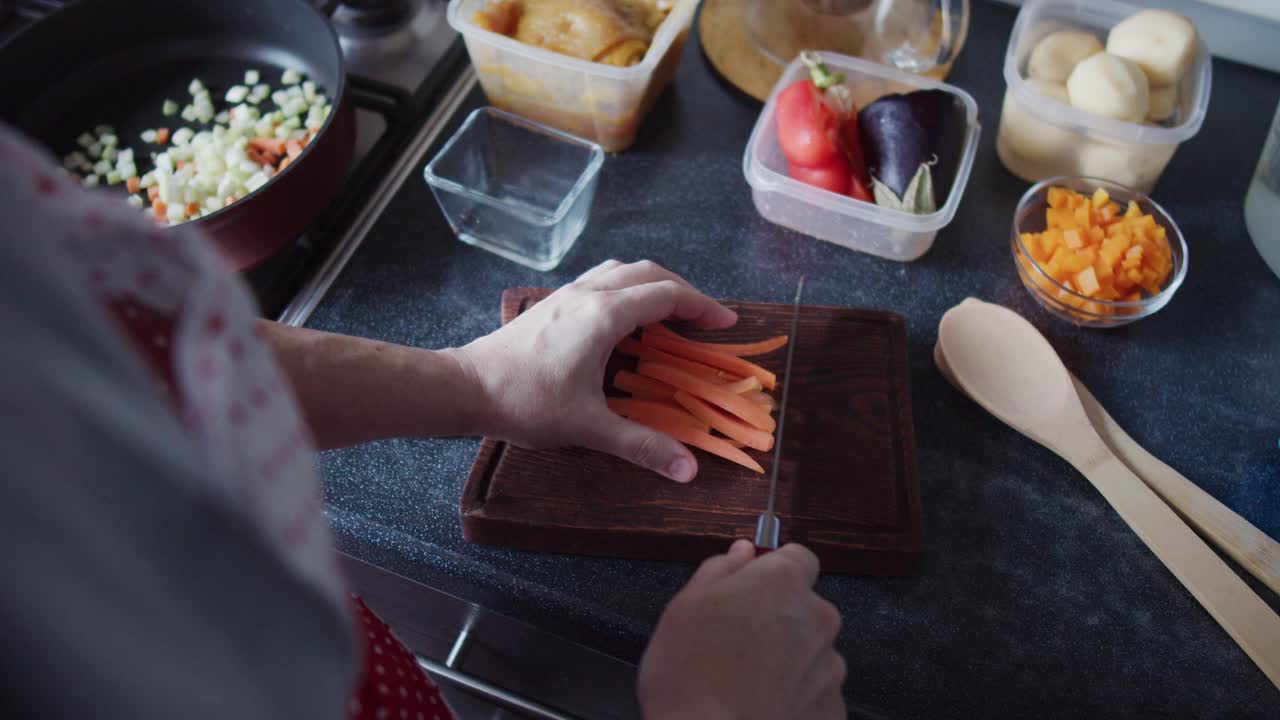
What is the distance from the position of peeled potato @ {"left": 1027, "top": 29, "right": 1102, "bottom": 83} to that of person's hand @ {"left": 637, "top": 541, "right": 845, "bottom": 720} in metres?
0.68

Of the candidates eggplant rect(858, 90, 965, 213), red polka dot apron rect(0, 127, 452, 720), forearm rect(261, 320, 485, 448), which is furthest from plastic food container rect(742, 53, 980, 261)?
red polka dot apron rect(0, 127, 452, 720)

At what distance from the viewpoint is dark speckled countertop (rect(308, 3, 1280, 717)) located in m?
0.74

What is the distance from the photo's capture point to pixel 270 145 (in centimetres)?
101

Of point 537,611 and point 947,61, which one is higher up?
point 947,61

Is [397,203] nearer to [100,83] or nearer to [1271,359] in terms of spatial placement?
[100,83]

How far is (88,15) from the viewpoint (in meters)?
1.04

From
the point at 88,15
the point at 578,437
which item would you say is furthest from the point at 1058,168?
the point at 88,15

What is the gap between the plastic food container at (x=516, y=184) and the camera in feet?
3.13

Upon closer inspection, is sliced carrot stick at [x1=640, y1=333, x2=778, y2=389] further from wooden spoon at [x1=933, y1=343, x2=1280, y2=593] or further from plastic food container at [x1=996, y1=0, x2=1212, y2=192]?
plastic food container at [x1=996, y1=0, x2=1212, y2=192]

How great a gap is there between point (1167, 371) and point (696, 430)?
0.53 metres

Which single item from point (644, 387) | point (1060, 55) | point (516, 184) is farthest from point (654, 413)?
point (1060, 55)

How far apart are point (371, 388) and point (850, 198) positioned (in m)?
0.55

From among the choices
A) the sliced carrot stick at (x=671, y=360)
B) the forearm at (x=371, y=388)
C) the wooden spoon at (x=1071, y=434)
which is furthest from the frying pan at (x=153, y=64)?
the wooden spoon at (x=1071, y=434)

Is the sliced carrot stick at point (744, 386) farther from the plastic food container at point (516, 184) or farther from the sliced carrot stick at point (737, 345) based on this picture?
the plastic food container at point (516, 184)
